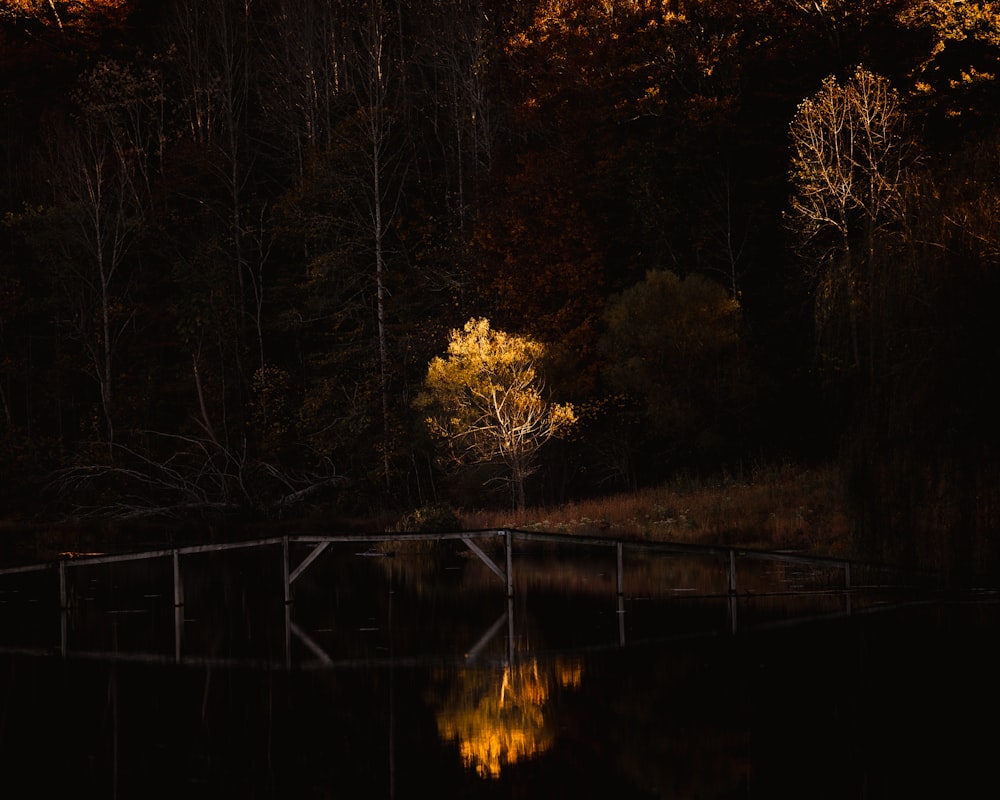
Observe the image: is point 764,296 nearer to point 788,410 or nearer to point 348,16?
point 788,410

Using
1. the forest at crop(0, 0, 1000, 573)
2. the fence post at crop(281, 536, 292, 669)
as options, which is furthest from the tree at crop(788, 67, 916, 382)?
the fence post at crop(281, 536, 292, 669)

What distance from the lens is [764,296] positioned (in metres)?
51.6

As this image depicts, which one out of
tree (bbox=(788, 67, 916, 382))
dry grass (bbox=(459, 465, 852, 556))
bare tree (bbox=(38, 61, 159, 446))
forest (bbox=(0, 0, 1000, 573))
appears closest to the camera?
dry grass (bbox=(459, 465, 852, 556))

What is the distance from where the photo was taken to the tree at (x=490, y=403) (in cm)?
4450

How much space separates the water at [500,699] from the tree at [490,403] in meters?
16.5

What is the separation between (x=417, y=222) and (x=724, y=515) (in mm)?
24571

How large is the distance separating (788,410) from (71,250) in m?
30.1

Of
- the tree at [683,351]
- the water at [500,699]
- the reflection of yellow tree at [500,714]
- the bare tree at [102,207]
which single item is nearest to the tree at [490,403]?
the tree at [683,351]

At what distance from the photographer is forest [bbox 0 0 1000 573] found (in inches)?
1841

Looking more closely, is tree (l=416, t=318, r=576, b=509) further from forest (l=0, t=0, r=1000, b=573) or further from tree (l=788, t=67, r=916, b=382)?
tree (l=788, t=67, r=916, b=382)

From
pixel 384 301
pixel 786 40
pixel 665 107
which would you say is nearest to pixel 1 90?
pixel 384 301

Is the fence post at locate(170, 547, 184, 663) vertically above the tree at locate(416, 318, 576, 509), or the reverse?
the tree at locate(416, 318, 576, 509)

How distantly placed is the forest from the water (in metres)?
17.7

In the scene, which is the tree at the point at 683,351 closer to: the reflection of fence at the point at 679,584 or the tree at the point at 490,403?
the tree at the point at 490,403
